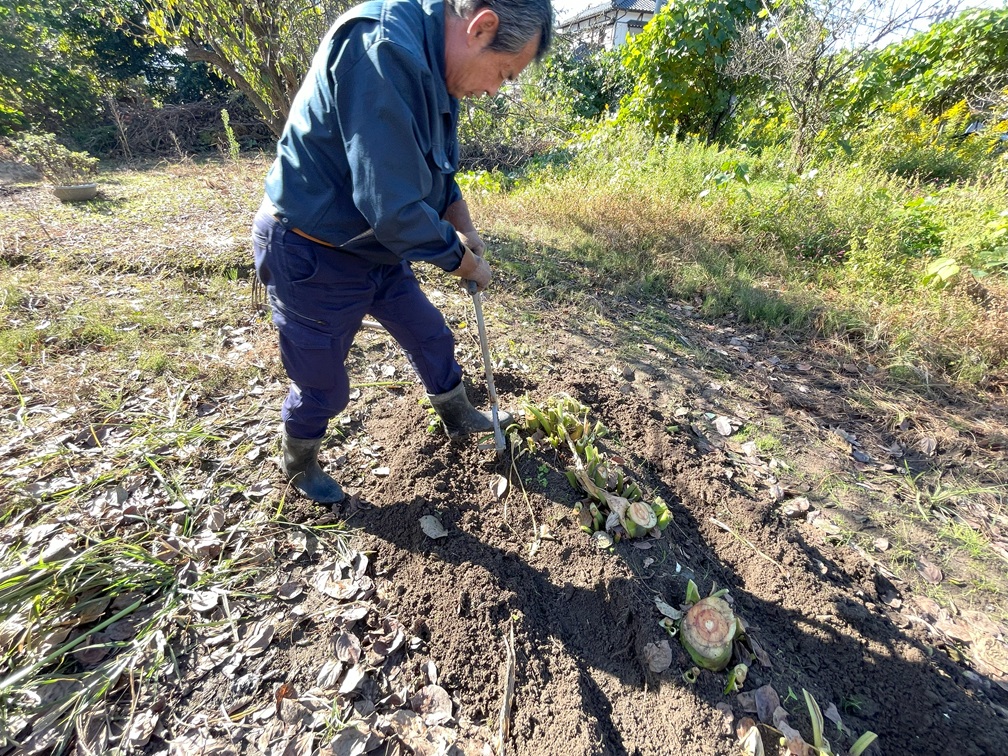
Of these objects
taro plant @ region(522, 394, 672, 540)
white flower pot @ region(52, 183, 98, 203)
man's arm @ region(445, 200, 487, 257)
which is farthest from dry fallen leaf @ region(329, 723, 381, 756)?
white flower pot @ region(52, 183, 98, 203)

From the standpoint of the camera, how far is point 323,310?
1807 mm

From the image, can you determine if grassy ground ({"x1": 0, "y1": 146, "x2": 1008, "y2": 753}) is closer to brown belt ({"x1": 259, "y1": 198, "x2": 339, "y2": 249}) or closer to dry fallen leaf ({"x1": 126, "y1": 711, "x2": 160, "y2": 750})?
dry fallen leaf ({"x1": 126, "y1": 711, "x2": 160, "y2": 750})

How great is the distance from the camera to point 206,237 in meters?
5.12

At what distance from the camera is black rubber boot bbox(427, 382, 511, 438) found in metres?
2.51

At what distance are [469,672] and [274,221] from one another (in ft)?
6.37

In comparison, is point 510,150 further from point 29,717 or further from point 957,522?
point 29,717

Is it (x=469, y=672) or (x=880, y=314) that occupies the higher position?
(x=880, y=314)

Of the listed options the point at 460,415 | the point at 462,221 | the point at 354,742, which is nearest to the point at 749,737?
the point at 354,742

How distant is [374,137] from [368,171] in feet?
0.32

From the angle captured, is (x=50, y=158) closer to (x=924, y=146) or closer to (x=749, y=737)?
(x=749, y=737)

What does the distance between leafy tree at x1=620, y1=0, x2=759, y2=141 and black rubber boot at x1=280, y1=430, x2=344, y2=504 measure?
827 centimetres

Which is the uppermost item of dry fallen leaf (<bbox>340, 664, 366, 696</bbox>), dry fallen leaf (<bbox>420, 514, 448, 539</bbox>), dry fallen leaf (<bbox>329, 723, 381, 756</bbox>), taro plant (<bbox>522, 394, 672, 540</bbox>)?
taro plant (<bbox>522, 394, 672, 540</bbox>)

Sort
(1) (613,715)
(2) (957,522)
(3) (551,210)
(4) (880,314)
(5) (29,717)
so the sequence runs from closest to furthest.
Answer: (5) (29,717) < (1) (613,715) < (2) (957,522) < (4) (880,314) < (3) (551,210)

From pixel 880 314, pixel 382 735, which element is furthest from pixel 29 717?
pixel 880 314
